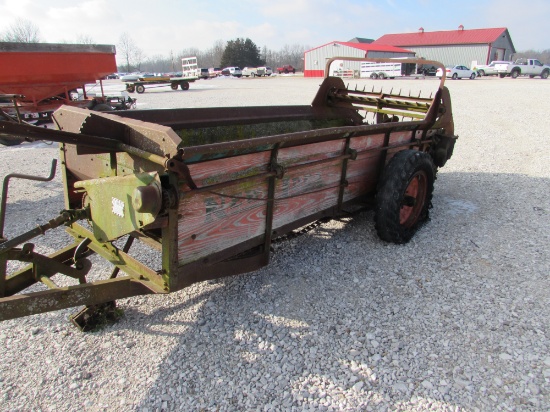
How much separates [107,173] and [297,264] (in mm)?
1844

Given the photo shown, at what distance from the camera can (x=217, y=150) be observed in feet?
7.63

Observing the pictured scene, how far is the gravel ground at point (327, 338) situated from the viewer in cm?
237

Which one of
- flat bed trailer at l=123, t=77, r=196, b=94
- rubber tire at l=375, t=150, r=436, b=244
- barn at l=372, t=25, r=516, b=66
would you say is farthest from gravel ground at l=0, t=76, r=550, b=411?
barn at l=372, t=25, r=516, b=66

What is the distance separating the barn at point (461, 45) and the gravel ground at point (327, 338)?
5877cm

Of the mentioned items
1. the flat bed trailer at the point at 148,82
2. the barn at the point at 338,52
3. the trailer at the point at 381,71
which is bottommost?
the flat bed trailer at the point at 148,82

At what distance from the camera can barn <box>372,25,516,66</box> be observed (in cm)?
5609

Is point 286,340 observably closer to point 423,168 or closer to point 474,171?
point 423,168

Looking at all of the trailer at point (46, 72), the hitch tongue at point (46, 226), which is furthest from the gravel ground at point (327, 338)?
the trailer at point (46, 72)

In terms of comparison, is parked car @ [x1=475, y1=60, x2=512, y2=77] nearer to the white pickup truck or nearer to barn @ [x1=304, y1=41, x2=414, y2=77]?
the white pickup truck

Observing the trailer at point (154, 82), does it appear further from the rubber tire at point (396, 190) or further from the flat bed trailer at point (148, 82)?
the rubber tire at point (396, 190)

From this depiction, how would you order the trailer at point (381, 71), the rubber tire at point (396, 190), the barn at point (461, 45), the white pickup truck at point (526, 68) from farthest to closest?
1. the barn at point (461, 45)
2. the trailer at point (381, 71)
3. the white pickup truck at point (526, 68)
4. the rubber tire at point (396, 190)

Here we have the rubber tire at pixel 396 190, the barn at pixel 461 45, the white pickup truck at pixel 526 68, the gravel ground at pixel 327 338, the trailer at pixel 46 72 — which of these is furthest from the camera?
the barn at pixel 461 45

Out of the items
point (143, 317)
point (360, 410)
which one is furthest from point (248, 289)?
point (360, 410)

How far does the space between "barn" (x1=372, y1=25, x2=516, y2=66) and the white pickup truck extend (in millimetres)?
17348
